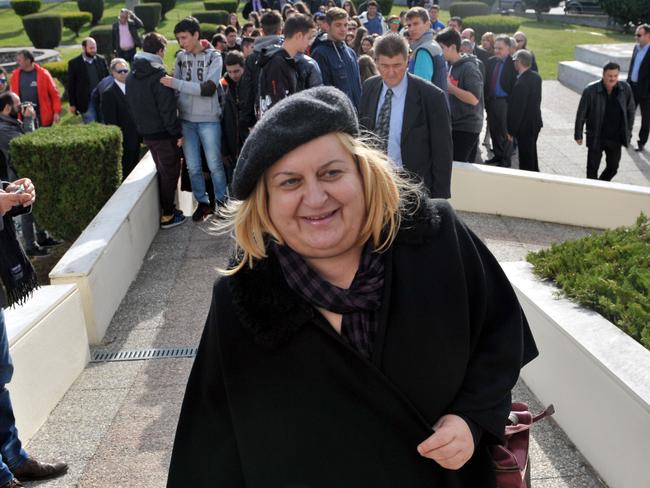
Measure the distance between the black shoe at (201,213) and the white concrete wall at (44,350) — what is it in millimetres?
3171

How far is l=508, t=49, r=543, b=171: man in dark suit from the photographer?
30.8 feet

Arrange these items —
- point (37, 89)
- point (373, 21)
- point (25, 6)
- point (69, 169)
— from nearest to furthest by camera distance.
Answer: point (69, 169), point (37, 89), point (373, 21), point (25, 6)

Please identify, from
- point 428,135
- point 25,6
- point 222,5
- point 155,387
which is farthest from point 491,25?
point 25,6

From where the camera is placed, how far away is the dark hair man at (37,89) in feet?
34.5

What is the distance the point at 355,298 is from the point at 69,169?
583 centimetres

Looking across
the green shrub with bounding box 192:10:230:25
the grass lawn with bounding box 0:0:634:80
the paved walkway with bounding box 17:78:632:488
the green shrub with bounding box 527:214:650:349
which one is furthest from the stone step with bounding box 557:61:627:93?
the green shrub with bounding box 192:10:230:25

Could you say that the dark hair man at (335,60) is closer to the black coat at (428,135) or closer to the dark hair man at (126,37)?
the black coat at (428,135)

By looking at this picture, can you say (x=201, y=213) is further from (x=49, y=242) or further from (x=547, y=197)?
(x=547, y=197)

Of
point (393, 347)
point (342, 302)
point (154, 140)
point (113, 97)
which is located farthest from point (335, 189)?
point (113, 97)

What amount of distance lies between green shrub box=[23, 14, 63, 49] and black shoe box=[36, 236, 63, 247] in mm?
20743

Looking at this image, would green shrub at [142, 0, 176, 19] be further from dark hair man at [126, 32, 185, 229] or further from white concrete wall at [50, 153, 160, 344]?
white concrete wall at [50, 153, 160, 344]

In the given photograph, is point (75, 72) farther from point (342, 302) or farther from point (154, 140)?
point (342, 302)

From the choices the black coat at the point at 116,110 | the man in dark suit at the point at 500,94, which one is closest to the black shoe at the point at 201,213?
the black coat at the point at 116,110

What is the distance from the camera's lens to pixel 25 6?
34938mm
